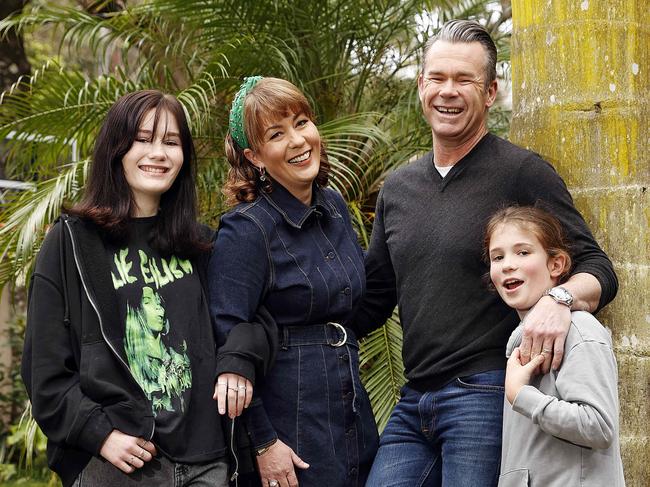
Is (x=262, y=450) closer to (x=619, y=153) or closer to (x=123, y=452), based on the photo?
(x=123, y=452)

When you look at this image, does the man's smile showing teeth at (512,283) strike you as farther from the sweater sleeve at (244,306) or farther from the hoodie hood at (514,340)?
the sweater sleeve at (244,306)

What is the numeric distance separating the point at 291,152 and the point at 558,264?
37.1 inches

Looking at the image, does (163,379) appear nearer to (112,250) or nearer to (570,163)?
(112,250)

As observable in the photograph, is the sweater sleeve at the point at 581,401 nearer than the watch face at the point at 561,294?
Yes

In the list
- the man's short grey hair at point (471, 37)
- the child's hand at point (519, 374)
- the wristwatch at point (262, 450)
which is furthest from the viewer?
the man's short grey hair at point (471, 37)

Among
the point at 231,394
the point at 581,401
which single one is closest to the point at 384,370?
the point at 231,394

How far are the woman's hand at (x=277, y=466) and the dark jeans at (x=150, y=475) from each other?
0.18 metres

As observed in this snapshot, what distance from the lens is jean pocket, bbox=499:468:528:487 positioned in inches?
97.5

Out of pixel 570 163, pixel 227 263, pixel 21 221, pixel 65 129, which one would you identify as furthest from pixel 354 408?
pixel 65 129

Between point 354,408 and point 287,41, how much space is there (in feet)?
11.6

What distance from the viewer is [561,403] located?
2.34m

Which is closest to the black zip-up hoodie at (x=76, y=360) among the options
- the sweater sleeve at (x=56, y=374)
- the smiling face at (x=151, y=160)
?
the sweater sleeve at (x=56, y=374)

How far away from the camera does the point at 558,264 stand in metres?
2.65

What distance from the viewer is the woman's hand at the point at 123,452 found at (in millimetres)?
2625
